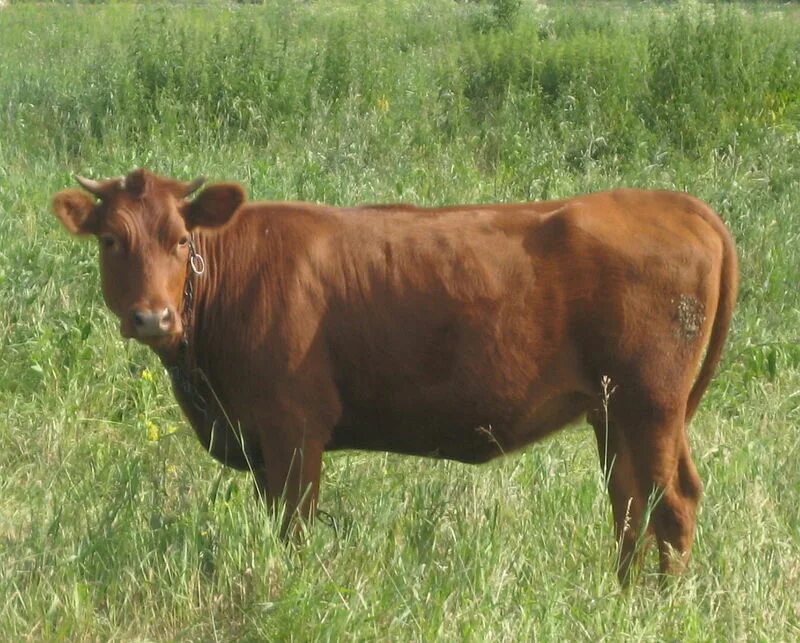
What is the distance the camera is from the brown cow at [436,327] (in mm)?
4938

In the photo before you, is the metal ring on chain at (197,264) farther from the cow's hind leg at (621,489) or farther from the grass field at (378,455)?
the cow's hind leg at (621,489)

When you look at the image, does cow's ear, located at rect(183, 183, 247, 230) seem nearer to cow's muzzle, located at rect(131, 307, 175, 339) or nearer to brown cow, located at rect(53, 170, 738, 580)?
brown cow, located at rect(53, 170, 738, 580)

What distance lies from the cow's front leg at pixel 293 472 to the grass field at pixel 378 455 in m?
0.11

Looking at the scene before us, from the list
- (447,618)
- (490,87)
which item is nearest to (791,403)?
(447,618)

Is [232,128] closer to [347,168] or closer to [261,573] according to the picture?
[347,168]

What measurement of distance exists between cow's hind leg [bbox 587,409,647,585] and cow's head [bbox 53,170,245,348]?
1.69 m

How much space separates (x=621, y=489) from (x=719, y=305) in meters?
0.84

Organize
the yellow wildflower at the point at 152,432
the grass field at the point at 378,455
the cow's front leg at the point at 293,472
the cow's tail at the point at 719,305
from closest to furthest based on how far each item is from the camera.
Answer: the grass field at the point at 378,455
the cow's front leg at the point at 293,472
the cow's tail at the point at 719,305
the yellow wildflower at the point at 152,432

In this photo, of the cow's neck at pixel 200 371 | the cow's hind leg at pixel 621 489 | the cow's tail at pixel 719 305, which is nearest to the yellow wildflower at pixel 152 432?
the cow's neck at pixel 200 371

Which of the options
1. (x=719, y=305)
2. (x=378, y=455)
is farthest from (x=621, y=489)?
(x=378, y=455)

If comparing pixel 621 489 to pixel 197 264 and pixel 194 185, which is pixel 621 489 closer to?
pixel 197 264

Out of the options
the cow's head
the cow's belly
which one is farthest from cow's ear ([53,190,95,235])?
the cow's belly

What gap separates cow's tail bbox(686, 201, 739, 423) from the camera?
516 centimetres

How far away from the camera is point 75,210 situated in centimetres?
509
